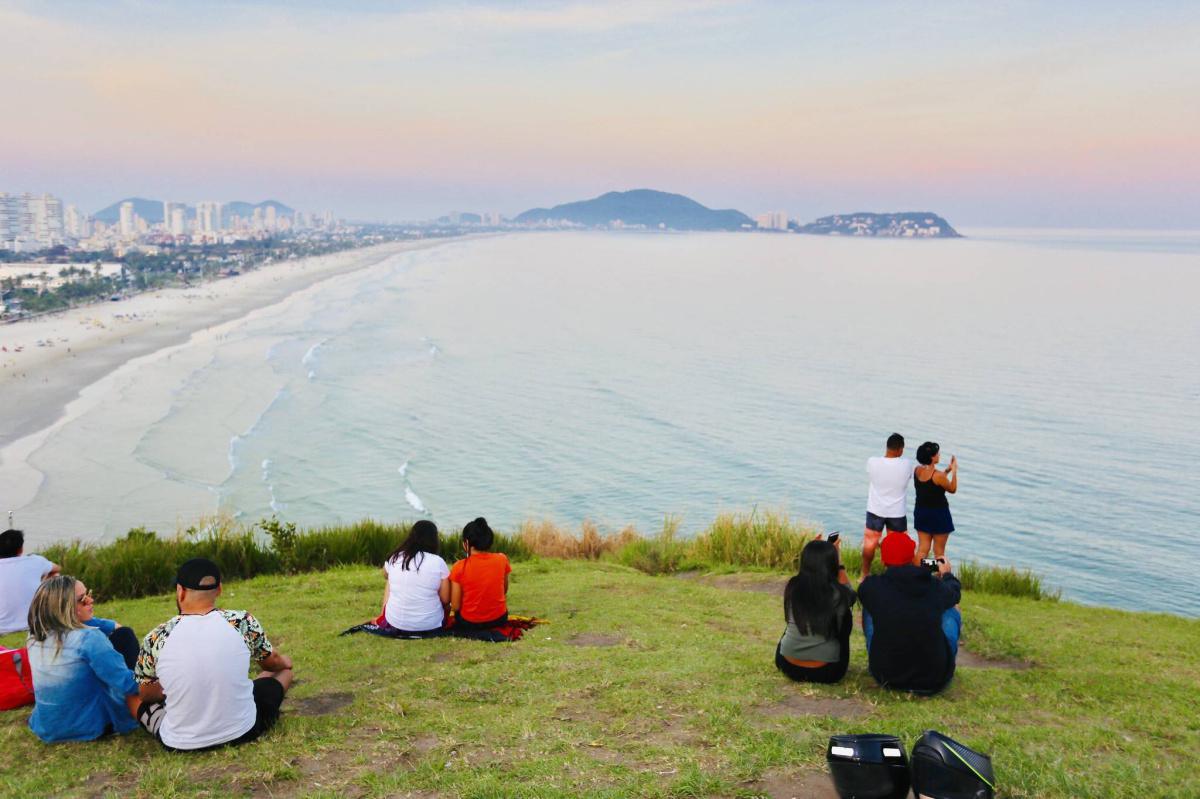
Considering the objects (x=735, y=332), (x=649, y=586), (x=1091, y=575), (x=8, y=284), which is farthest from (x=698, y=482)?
(x=8, y=284)

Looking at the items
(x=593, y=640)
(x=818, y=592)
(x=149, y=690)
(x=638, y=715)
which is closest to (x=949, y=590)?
(x=818, y=592)

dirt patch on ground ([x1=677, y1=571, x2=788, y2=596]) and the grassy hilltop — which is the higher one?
the grassy hilltop

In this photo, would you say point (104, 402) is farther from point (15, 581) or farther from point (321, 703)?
point (321, 703)

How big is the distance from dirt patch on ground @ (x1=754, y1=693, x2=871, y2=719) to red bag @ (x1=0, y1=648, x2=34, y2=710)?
16.1 ft

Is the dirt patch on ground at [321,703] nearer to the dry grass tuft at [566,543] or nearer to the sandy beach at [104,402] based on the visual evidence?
the dry grass tuft at [566,543]

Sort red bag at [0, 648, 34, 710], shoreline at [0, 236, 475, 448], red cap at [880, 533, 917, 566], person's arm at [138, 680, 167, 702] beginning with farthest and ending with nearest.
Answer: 1. shoreline at [0, 236, 475, 448]
2. red cap at [880, 533, 917, 566]
3. red bag at [0, 648, 34, 710]
4. person's arm at [138, 680, 167, 702]

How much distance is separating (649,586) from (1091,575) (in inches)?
610

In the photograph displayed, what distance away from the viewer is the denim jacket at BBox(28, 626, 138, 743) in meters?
5.31

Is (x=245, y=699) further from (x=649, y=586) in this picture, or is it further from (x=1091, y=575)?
(x=1091, y=575)

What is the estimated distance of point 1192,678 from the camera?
23.8 ft

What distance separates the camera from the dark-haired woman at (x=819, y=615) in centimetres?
608

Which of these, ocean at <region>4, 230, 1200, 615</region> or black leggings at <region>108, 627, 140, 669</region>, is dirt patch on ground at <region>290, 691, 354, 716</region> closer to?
black leggings at <region>108, 627, 140, 669</region>

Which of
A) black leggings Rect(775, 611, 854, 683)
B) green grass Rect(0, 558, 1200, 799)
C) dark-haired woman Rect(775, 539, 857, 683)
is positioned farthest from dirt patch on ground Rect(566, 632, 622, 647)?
dark-haired woman Rect(775, 539, 857, 683)

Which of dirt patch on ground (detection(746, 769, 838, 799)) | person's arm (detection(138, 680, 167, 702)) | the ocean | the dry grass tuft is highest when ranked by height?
dirt patch on ground (detection(746, 769, 838, 799))
